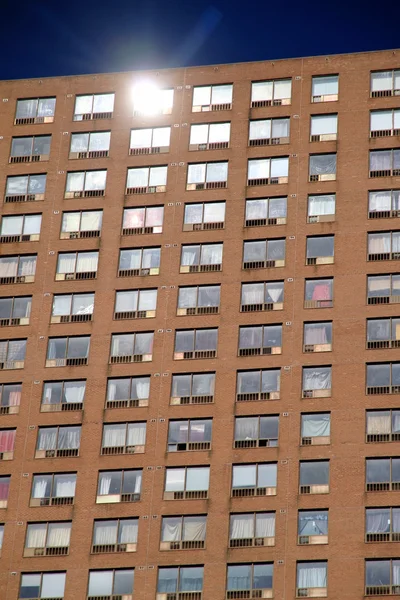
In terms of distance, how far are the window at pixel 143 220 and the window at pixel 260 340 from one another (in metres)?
10.4

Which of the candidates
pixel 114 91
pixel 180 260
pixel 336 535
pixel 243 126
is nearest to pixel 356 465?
pixel 336 535

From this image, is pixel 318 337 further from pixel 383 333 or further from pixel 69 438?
pixel 69 438

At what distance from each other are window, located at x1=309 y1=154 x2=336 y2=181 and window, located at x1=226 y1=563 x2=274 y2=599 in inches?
1082

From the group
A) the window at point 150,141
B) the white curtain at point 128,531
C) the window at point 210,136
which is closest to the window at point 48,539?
the white curtain at point 128,531

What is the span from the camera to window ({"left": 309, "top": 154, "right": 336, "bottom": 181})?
10631 cm

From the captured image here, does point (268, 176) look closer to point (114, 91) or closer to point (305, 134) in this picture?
point (305, 134)

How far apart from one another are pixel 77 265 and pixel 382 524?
28255 millimetres

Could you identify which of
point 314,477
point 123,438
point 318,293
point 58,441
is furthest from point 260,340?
point 58,441

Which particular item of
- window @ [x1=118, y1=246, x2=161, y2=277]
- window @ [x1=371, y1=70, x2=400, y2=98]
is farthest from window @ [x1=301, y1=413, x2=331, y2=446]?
window @ [x1=371, y1=70, x2=400, y2=98]

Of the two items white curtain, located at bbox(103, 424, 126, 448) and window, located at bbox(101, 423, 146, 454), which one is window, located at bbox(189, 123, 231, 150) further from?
white curtain, located at bbox(103, 424, 126, 448)

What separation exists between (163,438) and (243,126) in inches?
939

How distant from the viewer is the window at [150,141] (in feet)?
361

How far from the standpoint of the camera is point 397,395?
98.1m

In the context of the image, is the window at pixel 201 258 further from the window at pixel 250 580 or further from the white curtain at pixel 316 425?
the window at pixel 250 580
